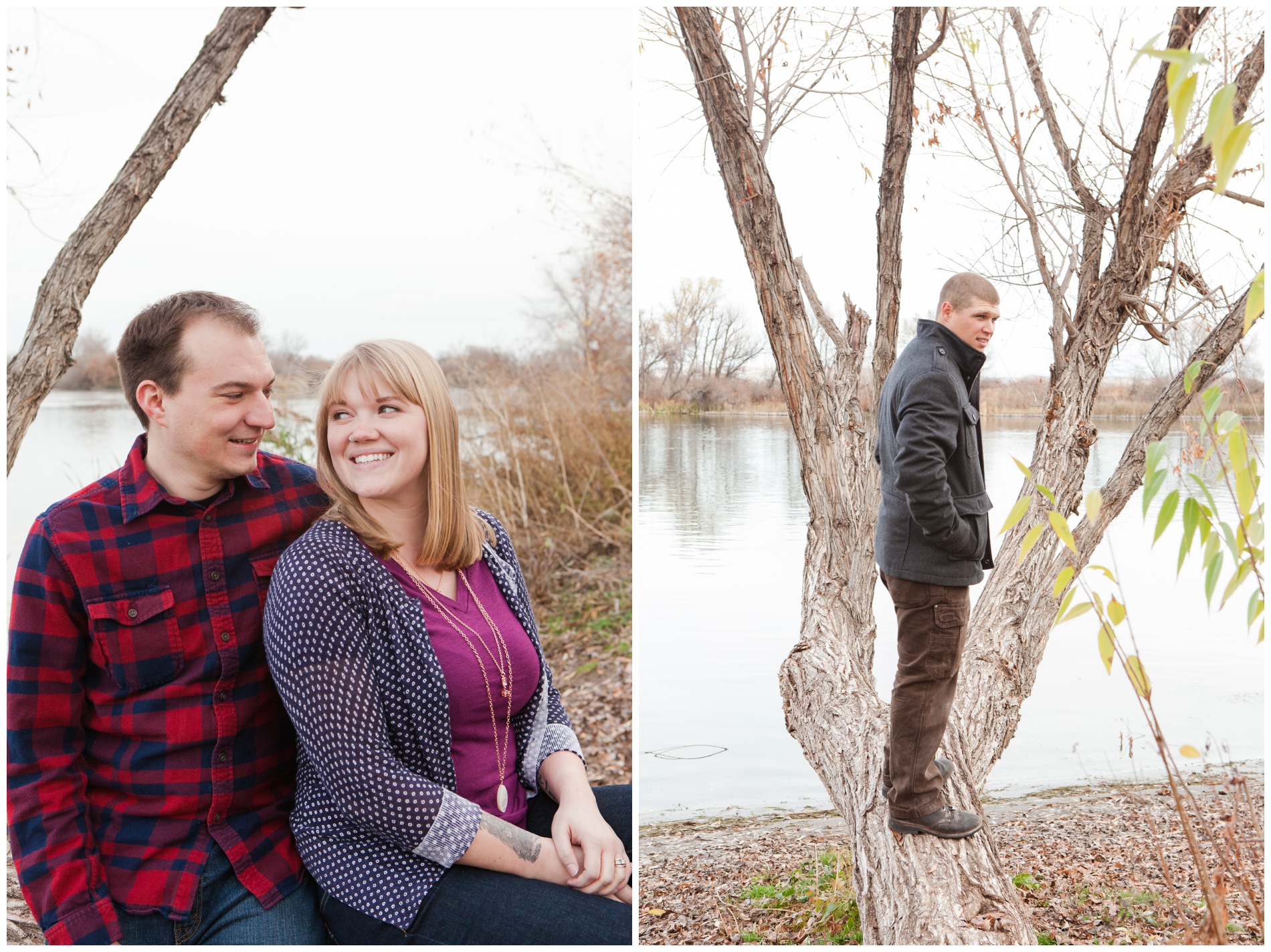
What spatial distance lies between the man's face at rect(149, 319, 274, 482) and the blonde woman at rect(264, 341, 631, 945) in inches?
5.5

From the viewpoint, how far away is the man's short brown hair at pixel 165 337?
160cm

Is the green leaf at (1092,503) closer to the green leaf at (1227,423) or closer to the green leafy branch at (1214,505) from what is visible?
the green leafy branch at (1214,505)

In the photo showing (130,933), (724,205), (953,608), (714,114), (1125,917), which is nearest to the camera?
(130,933)

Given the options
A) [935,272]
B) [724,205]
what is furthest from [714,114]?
[935,272]

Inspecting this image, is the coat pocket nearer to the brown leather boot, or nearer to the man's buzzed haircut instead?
the man's buzzed haircut

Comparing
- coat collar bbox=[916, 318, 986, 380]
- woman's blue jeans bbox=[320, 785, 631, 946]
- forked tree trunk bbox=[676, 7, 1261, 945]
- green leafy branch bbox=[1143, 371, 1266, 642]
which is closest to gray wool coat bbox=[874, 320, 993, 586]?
coat collar bbox=[916, 318, 986, 380]

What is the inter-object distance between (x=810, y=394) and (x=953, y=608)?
1.16 metres

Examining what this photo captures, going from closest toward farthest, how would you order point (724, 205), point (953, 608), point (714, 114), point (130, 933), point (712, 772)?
point (130, 933) < point (953, 608) < point (714, 114) < point (724, 205) < point (712, 772)

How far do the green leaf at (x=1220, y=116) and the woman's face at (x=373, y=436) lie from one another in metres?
1.27

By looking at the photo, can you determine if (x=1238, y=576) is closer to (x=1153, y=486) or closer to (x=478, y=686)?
(x=1153, y=486)

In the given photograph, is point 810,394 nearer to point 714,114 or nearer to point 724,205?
point 724,205

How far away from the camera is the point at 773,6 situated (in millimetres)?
2953

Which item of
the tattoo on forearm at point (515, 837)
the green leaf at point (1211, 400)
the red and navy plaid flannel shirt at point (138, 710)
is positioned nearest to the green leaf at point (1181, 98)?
the green leaf at point (1211, 400)

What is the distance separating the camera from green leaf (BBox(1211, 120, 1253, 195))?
114 centimetres
